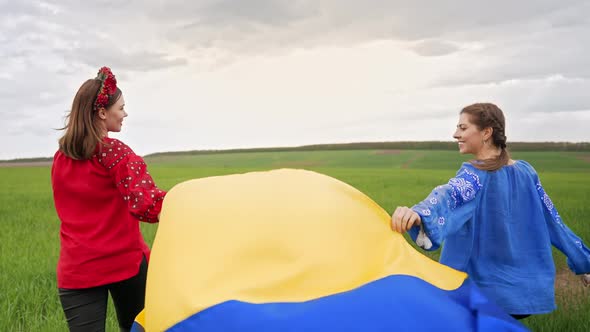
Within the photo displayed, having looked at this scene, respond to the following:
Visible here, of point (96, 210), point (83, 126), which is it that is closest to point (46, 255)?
point (96, 210)

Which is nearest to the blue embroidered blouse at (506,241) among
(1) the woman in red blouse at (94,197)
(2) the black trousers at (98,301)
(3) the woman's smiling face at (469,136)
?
(3) the woman's smiling face at (469,136)

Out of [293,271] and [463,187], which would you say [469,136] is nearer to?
[463,187]

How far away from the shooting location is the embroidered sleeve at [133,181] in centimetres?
325

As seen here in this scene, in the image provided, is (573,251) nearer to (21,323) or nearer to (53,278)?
(21,323)

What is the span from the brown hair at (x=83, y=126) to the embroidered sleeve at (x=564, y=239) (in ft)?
9.46

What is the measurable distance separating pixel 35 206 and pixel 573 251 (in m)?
14.0

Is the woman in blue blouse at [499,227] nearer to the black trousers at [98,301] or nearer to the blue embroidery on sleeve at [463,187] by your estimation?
the blue embroidery on sleeve at [463,187]

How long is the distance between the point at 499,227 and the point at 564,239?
25.2 inches

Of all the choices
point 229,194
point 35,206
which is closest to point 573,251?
point 229,194

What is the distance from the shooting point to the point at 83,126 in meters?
3.40

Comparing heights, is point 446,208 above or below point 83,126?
below

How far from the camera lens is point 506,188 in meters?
3.54

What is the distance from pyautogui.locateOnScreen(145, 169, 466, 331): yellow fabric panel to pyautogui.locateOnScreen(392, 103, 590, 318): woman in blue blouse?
0.63 m

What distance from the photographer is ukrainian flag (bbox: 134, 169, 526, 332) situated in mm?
2402
